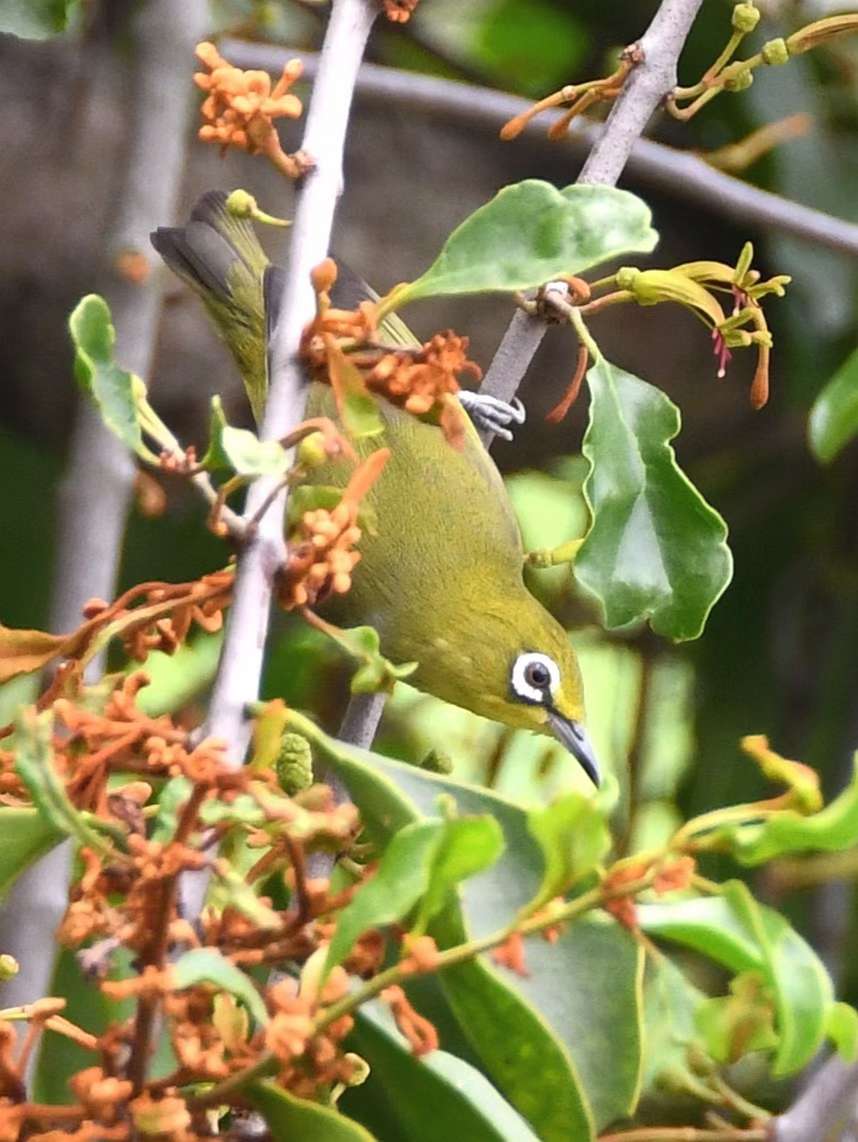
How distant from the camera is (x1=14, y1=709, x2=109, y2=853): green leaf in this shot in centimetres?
78

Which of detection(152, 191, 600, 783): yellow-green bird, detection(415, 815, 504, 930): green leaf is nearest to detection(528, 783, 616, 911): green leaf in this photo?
detection(415, 815, 504, 930): green leaf

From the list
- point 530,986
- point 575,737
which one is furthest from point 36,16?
point 575,737

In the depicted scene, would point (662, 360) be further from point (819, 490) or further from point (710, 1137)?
point (710, 1137)

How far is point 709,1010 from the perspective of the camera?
33.8 inches

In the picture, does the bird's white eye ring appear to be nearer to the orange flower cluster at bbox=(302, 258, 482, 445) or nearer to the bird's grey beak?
the bird's grey beak

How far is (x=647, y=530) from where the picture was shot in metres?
1.22

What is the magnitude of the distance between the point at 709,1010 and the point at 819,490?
7.12 feet

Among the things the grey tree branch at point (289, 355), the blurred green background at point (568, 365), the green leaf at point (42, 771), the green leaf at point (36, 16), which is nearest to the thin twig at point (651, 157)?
the blurred green background at point (568, 365)

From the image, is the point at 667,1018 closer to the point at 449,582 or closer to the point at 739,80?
the point at 739,80

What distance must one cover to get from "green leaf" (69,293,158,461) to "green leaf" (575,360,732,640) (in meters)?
0.36

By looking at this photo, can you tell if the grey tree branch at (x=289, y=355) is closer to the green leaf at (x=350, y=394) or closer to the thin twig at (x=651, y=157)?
the green leaf at (x=350, y=394)

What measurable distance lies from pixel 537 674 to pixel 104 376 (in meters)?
1.22

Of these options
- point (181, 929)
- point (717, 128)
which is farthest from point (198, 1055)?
point (717, 128)

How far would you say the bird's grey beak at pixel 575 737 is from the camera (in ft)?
6.96
